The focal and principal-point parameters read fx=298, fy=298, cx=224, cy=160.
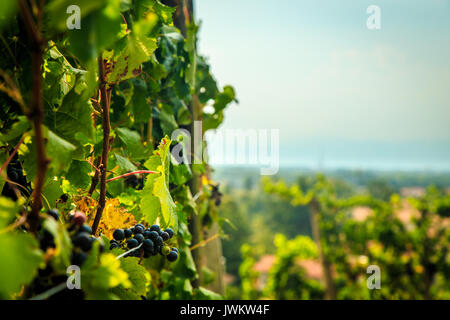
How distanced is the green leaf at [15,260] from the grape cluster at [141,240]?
296 millimetres

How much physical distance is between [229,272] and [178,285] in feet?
80.2

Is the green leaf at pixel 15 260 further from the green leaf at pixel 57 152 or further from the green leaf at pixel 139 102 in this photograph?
the green leaf at pixel 139 102

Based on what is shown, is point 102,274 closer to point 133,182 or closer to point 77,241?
point 77,241

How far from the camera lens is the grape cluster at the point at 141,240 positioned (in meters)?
0.67

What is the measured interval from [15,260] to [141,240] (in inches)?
14.0

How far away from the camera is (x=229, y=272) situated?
2422 cm

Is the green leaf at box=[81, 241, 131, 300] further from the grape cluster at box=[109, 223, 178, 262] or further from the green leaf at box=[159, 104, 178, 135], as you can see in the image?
the green leaf at box=[159, 104, 178, 135]

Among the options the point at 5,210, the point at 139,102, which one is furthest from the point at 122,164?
the point at 5,210

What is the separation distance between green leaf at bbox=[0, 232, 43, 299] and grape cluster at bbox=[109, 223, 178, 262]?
0.97ft

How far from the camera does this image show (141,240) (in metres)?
0.68

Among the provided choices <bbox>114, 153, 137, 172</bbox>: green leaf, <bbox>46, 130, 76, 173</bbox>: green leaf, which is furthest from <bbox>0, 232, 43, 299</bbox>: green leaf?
<bbox>114, 153, 137, 172</bbox>: green leaf

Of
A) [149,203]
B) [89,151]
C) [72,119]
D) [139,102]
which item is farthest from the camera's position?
[139,102]

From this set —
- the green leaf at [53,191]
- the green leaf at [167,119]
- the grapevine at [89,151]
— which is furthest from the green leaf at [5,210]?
the green leaf at [167,119]
